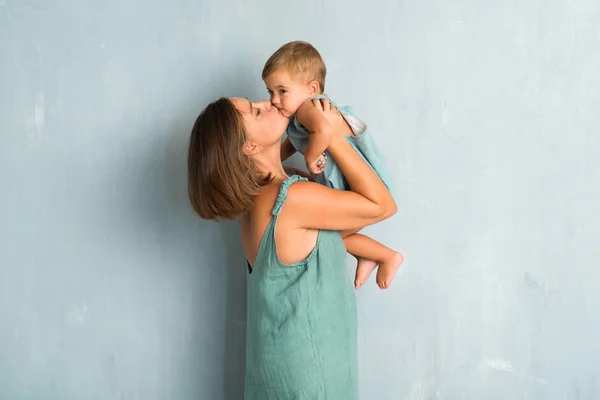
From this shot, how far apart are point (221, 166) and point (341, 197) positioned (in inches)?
11.3

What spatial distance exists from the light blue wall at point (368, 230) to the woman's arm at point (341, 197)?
1.47 ft

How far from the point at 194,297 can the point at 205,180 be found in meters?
0.62

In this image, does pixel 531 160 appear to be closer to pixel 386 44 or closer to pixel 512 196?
pixel 512 196

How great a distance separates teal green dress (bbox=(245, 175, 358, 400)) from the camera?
150cm

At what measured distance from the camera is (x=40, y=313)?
1.96 metres

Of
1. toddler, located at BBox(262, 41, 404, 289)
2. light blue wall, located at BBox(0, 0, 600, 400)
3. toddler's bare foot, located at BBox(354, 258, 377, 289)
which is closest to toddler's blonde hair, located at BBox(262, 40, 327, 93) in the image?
toddler, located at BBox(262, 41, 404, 289)

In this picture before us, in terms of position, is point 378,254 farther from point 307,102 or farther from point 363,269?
point 307,102

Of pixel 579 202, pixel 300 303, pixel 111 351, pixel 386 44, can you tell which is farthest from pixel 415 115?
pixel 111 351

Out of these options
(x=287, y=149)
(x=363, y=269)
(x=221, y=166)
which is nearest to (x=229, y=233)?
(x=287, y=149)

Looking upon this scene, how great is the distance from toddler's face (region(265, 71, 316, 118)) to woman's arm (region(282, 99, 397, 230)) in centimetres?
5

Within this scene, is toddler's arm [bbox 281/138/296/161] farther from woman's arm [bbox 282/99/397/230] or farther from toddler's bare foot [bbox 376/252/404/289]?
toddler's bare foot [bbox 376/252/404/289]

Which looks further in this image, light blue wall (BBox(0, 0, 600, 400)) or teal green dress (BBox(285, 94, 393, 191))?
light blue wall (BBox(0, 0, 600, 400))

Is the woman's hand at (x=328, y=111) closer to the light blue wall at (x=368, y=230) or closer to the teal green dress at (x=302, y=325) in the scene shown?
the teal green dress at (x=302, y=325)

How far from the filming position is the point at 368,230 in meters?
→ 2.03
